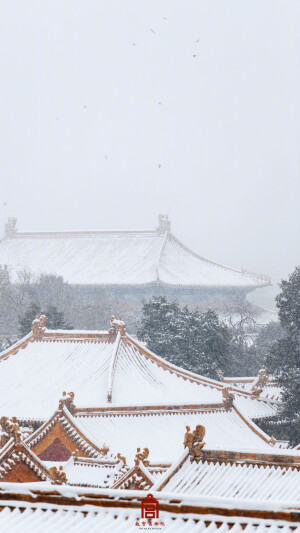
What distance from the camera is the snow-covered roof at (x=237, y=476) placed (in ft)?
52.1

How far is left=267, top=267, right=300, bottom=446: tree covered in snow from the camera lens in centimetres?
3425

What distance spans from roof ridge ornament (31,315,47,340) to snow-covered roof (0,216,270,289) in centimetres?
4172

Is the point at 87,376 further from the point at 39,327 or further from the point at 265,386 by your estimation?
the point at 265,386

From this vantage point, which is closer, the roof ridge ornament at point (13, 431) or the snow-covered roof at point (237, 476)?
the snow-covered roof at point (237, 476)

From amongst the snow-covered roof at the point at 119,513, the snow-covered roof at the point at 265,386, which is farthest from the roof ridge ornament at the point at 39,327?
the snow-covered roof at the point at 119,513

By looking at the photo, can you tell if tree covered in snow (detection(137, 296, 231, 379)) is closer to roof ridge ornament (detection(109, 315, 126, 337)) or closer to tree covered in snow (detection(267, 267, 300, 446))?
tree covered in snow (detection(267, 267, 300, 446))

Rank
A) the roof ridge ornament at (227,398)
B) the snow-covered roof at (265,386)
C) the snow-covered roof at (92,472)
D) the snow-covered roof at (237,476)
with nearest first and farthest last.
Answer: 1. the snow-covered roof at (237,476)
2. the snow-covered roof at (92,472)
3. the roof ridge ornament at (227,398)
4. the snow-covered roof at (265,386)

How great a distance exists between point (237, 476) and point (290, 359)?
64.0 feet

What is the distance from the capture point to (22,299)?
6109 centimetres

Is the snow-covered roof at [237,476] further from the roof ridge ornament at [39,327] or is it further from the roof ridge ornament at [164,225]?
the roof ridge ornament at [164,225]

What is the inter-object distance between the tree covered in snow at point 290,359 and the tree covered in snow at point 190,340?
246 inches

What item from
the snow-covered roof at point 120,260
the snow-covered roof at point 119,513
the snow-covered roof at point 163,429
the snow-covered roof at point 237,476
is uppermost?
the snow-covered roof at point 120,260

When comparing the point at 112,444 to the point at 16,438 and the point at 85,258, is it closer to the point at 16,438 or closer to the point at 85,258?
the point at 16,438

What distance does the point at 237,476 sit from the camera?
16.5 meters
